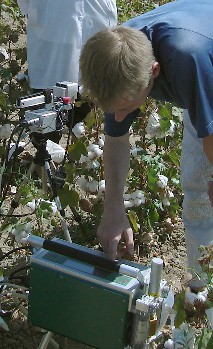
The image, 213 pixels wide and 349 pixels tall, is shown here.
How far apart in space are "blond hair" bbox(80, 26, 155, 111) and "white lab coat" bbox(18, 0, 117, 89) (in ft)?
6.00

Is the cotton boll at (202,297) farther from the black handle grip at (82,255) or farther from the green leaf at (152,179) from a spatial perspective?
the green leaf at (152,179)

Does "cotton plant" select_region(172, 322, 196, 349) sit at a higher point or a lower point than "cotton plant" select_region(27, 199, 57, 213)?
higher

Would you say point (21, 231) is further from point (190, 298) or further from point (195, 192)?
point (190, 298)

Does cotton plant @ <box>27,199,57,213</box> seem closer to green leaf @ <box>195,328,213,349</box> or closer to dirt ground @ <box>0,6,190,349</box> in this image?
dirt ground @ <box>0,6,190,349</box>

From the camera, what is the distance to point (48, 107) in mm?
2330

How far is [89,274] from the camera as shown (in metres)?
1.75

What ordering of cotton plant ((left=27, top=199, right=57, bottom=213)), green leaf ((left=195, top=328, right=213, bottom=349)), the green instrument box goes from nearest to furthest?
green leaf ((left=195, top=328, right=213, bottom=349)) < the green instrument box < cotton plant ((left=27, top=199, right=57, bottom=213))

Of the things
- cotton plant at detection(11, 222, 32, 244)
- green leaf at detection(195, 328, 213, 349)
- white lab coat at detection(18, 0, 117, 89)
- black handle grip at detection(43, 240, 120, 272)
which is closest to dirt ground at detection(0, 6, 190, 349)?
cotton plant at detection(11, 222, 32, 244)

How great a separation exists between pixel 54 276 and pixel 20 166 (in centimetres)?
176

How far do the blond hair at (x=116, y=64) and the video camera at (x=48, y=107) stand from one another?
420mm

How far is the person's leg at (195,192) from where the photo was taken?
8.17 feet

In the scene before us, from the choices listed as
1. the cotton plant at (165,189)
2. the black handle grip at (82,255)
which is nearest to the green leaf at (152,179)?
the cotton plant at (165,189)

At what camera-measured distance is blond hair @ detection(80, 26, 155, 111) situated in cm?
177

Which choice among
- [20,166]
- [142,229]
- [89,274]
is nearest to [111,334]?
[89,274]
